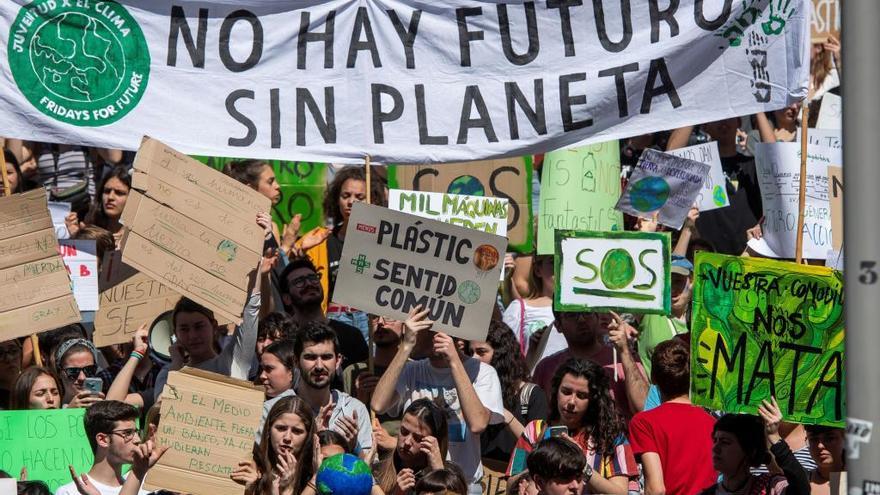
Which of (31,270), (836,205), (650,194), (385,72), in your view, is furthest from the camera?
(650,194)

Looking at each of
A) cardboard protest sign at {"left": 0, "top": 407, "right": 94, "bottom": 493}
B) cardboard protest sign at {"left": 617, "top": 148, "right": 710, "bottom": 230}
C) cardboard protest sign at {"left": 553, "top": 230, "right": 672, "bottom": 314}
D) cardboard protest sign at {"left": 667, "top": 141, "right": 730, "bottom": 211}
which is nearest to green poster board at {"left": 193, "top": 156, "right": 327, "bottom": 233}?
cardboard protest sign at {"left": 617, "top": 148, "right": 710, "bottom": 230}

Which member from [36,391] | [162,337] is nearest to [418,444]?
[36,391]

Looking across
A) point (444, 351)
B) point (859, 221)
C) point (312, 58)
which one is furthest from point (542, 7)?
point (859, 221)

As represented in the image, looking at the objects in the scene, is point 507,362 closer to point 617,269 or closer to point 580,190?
point 617,269

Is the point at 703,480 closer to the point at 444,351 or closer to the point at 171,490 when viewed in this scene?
the point at 444,351

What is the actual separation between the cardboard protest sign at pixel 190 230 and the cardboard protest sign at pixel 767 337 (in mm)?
2313

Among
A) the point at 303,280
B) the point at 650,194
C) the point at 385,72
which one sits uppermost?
the point at 385,72

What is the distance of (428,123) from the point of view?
8586 mm

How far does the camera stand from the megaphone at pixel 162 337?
8.95 m

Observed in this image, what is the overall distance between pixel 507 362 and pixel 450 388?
1.62 feet

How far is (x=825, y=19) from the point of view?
42.9 feet

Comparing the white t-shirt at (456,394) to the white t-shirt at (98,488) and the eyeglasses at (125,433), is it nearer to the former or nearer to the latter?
the eyeglasses at (125,433)

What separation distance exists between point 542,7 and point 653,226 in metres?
2.02

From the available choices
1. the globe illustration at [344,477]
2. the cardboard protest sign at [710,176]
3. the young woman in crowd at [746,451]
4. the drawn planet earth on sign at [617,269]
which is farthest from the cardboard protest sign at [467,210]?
the globe illustration at [344,477]
